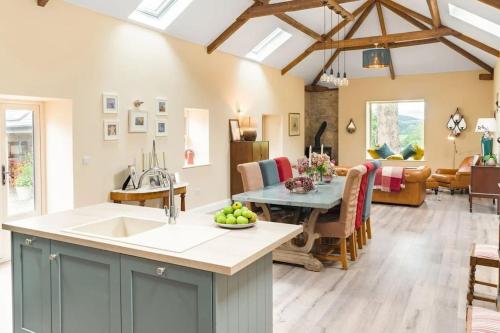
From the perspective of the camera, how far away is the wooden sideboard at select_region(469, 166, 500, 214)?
280 inches

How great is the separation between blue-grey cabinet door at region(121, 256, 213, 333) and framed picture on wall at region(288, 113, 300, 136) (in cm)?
878

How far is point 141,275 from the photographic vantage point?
214 cm

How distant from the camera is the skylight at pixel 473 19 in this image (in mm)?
6347

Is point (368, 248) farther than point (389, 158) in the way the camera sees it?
No

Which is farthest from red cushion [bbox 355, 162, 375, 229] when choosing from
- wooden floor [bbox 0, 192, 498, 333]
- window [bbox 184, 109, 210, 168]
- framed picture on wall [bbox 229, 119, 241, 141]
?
framed picture on wall [bbox 229, 119, 241, 141]

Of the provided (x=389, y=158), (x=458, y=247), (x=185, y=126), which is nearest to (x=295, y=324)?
(x=458, y=247)

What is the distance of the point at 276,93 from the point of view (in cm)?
999

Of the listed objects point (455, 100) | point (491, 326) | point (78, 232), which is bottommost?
point (491, 326)

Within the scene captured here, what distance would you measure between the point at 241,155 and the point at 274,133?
7.93ft

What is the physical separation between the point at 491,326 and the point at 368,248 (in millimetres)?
3215

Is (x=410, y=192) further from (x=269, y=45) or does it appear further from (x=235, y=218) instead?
(x=235, y=218)

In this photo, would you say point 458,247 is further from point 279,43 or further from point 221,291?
point 279,43

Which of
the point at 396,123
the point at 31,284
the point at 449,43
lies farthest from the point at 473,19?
the point at 31,284

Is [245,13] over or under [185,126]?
over
